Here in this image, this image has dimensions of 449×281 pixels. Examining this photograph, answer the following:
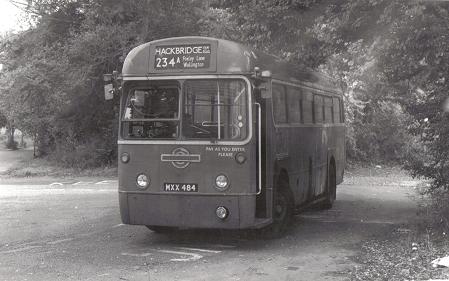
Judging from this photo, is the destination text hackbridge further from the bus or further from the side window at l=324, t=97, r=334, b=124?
the side window at l=324, t=97, r=334, b=124

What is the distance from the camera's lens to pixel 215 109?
902cm

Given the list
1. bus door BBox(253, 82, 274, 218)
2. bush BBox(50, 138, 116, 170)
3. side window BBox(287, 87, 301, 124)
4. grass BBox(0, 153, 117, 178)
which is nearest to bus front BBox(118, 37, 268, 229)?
bus door BBox(253, 82, 274, 218)

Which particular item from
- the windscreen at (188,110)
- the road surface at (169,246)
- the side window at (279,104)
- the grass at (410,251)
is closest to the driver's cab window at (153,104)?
the windscreen at (188,110)

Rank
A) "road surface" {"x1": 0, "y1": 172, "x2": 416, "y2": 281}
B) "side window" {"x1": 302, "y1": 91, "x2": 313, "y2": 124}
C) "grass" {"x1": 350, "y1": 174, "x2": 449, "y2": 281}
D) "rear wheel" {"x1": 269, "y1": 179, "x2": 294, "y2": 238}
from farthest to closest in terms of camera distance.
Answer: "side window" {"x1": 302, "y1": 91, "x2": 313, "y2": 124}, "rear wheel" {"x1": 269, "y1": 179, "x2": 294, "y2": 238}, "road surface" {"x1": 0, "y1": 172, "x2": 416, "y2": 281}, "grass" {"x1": 350, "y1": 174, "x2": 449, "y2": 281}

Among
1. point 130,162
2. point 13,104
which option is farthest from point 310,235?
point 13,104

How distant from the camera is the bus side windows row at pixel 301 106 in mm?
10251

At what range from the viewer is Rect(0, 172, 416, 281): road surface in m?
7.76

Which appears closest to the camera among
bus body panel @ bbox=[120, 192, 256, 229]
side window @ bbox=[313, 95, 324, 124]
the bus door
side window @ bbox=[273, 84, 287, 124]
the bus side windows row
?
bus body panel @ bbox=[120, 192, 256, 229]

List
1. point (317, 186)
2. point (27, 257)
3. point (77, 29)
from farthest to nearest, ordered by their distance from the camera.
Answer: point (77, 29) → point (317, 186) → point (27, 257)

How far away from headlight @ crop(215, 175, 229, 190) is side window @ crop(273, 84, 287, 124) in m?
1.54

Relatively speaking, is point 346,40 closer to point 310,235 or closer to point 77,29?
point 310,235

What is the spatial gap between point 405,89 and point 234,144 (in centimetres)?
464

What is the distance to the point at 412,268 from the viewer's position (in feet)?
25.6

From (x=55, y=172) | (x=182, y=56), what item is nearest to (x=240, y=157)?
(x=182, y=56)
